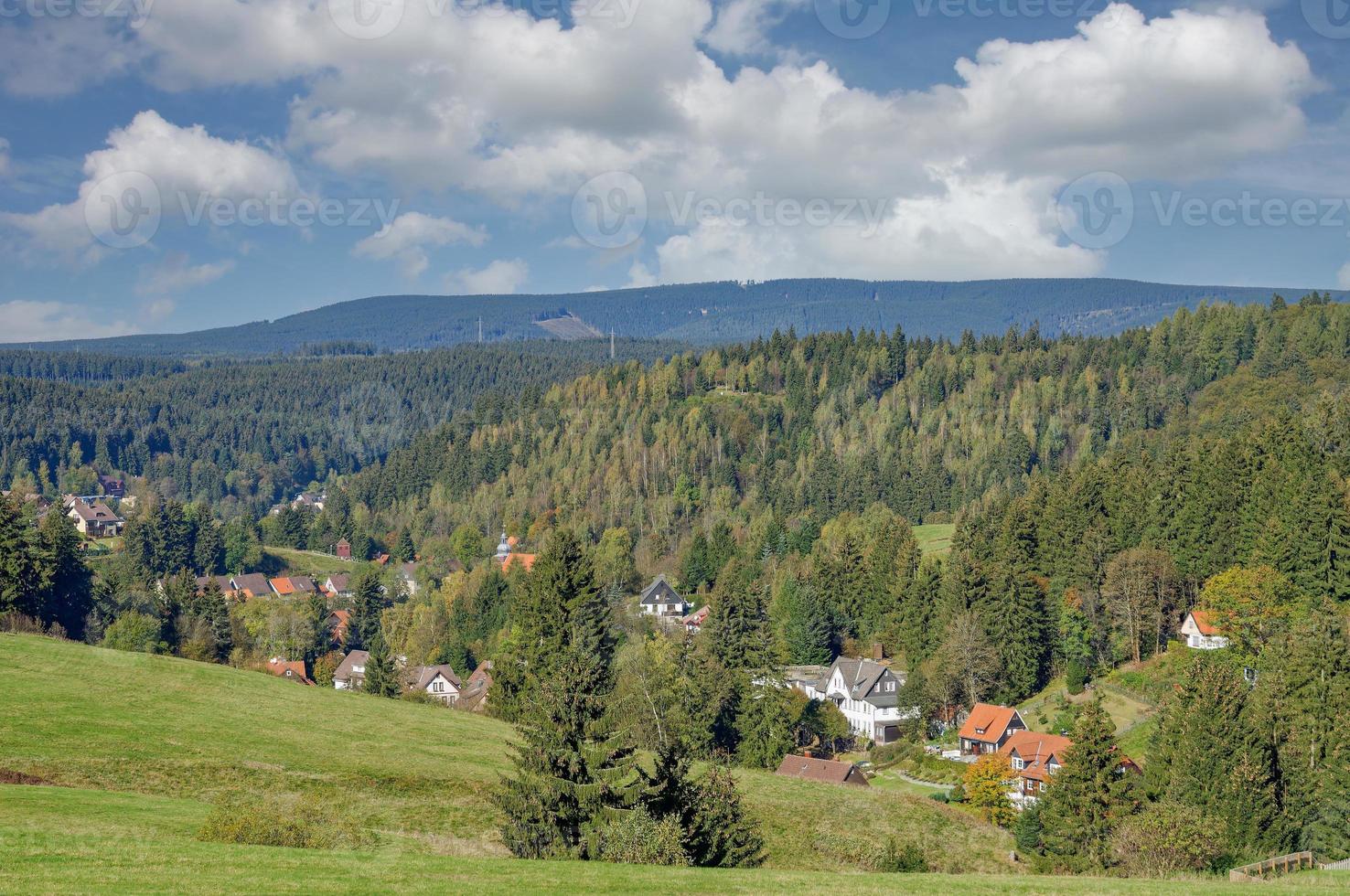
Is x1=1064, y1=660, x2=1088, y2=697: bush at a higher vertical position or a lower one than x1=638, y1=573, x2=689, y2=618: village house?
higher

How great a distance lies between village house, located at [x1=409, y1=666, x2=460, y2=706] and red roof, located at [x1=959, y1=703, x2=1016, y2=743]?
3895 cm

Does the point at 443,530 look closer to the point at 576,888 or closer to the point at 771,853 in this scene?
the point at 771,853

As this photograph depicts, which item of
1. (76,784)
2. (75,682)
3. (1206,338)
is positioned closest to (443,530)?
(1206,338)

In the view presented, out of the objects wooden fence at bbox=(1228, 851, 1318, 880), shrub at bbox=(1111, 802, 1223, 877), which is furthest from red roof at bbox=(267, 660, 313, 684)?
wooden fence at bbox=(1228, 851, 1318, 880)

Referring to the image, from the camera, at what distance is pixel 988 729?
65.7 metres

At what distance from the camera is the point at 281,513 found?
172 meters

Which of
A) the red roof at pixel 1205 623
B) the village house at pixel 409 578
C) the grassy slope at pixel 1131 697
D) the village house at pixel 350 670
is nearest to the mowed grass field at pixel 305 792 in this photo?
the grassy slope at pixel 1131 697

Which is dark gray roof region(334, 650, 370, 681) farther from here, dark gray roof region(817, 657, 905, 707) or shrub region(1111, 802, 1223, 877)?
shrub region(1111, 802, 1223, 877)

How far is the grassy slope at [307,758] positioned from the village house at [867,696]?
3133 cm

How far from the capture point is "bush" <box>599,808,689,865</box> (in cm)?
2645

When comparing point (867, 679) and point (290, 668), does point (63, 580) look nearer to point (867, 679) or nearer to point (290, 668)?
point (290, 668)

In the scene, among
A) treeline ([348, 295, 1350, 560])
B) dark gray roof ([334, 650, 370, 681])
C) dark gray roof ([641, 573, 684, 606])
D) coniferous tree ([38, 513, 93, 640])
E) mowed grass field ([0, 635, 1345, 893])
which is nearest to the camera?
mowed grass field ([0, 635, 1345, 893])

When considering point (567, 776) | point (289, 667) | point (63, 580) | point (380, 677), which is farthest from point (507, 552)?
point (567, 776)

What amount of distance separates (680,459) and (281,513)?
59876mm
